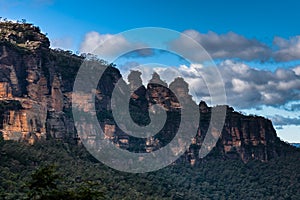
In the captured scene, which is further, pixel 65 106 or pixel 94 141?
pixel 94 141

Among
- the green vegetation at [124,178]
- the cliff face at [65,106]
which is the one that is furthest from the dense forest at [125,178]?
the cliff face at [65,106]

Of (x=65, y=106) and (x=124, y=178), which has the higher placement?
(x=65, y=106)

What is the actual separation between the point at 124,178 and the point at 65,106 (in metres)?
29.0

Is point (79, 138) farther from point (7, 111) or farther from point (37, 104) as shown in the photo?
point (7, 111)

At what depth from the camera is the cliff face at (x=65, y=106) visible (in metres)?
78.9

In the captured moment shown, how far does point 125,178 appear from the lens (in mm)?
75312

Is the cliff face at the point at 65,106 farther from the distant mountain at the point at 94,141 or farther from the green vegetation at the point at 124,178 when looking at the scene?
the green vegetation at the point at 124,178

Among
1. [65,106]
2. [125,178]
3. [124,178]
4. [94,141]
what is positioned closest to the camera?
[124,178]

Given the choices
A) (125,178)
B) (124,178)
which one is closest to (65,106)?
(125,178)

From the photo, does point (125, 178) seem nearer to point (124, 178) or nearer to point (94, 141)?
point (124, 178)

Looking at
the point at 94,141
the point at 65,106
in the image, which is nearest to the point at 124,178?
the point at 94,141

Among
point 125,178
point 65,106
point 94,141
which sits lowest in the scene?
point 125,178

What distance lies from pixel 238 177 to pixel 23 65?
62408mm

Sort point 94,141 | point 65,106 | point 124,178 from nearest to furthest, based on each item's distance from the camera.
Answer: point 124,178
point 65,106
point 94,141
